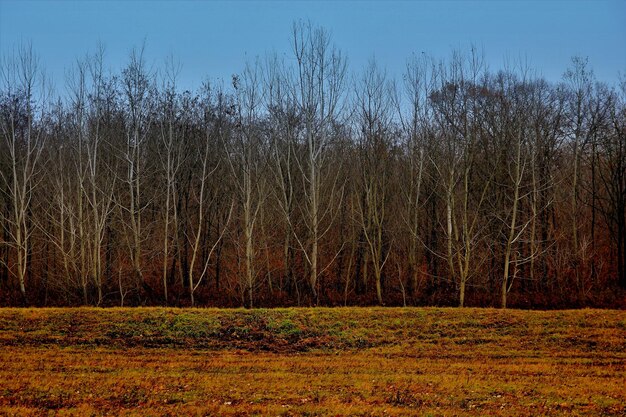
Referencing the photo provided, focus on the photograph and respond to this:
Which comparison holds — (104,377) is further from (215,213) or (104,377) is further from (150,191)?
(215,213)

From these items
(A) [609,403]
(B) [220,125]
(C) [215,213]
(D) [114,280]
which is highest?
(B) [220,125]

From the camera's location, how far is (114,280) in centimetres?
2956

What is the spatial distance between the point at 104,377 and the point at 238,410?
13.0 ft

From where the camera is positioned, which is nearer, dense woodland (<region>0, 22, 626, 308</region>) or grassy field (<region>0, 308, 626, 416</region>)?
grassy field (<region>0, 308, 626, 416</region>)

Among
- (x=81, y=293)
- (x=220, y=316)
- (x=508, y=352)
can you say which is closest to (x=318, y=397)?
(x=508, y=352)

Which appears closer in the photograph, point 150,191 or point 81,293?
point 81,293

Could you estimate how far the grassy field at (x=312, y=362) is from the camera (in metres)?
9.96

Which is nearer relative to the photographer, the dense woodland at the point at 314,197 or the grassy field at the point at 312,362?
the grassy field at the point at 312,362

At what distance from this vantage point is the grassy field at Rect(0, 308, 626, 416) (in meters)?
9.96

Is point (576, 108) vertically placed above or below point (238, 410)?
above

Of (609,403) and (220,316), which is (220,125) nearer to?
(220,316)

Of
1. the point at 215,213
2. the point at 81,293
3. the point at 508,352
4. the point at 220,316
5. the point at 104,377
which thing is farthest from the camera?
the point at 215,213

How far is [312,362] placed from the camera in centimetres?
1388

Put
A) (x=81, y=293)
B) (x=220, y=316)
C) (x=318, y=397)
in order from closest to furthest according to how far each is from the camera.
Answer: (x=318, y=397)
(x=220, y=316)
(x=81, y=293)
